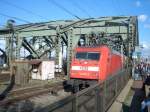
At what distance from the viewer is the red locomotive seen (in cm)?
1886

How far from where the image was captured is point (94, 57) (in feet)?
63.8

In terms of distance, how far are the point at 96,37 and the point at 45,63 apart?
22.2 feet

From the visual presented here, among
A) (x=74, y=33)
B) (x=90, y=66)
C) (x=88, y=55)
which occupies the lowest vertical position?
(x=90, y=66)

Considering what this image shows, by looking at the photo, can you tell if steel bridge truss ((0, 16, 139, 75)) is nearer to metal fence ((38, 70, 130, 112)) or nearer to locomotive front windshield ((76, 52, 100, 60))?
locomotive front windshield ((76, 52, 100, 60))

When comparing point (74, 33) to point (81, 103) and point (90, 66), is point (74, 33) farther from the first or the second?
point (81, 103)

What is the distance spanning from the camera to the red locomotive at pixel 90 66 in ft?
61.9

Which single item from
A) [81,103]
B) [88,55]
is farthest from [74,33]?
[81,103]

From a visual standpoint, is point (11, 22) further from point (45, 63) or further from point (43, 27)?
point (45, 63)

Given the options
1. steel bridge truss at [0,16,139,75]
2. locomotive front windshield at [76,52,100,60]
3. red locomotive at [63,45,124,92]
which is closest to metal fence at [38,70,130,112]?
red locomotive at [63,45,124,92]

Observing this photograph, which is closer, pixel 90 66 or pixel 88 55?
pixel 90 66

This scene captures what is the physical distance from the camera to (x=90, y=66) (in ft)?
62.9

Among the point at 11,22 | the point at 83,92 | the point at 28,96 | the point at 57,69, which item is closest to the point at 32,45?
the point at 11,22

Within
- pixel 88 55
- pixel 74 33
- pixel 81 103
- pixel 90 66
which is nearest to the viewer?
pixel 81 103

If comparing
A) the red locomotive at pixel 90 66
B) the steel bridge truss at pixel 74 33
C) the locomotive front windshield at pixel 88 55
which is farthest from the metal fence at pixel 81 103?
the steel bridge truss at pixel 74 33
